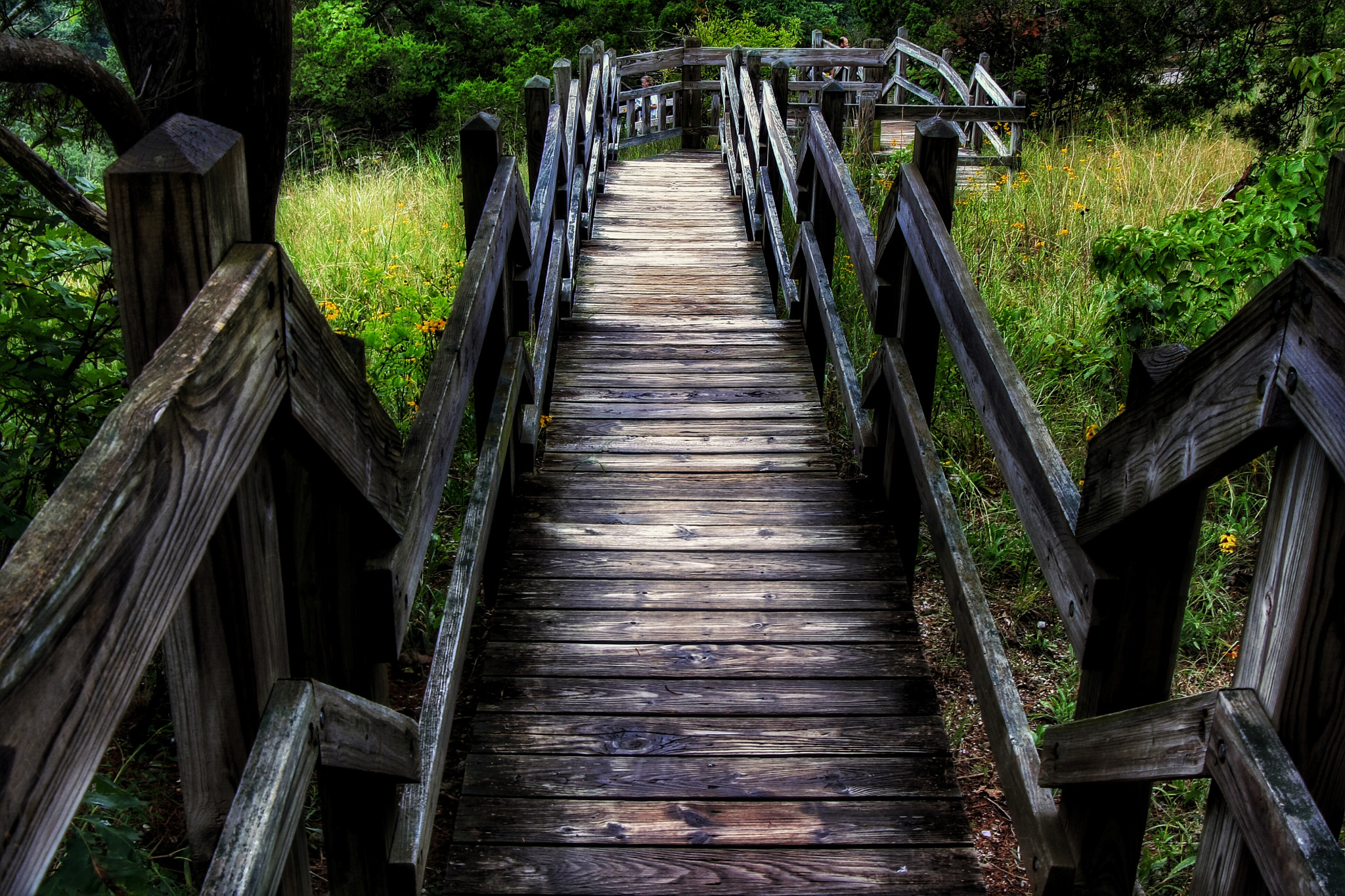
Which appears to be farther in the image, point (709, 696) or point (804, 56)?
point (804, 56)

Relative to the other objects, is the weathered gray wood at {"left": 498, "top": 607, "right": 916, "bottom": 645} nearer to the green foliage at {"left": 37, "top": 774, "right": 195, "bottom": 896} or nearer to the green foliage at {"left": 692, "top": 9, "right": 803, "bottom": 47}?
the green foliage at {"left": 37, "top": 774, "right": 195, "bottom": 896}

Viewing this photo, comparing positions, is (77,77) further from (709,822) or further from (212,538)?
(709,822)

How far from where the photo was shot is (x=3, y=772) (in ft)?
2.37

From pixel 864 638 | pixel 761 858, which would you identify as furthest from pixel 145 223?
pixel 864 638

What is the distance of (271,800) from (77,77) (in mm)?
2940

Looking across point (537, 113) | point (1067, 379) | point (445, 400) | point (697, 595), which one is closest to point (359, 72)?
point (537, 113)

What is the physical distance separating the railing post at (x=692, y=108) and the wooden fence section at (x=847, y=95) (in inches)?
0.4

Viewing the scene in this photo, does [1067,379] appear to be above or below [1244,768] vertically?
below

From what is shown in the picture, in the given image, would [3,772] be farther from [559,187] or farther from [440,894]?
[559,187]

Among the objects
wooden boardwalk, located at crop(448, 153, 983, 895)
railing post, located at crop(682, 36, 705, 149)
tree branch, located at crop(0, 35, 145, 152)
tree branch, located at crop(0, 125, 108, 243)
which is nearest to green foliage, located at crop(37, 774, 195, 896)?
wooden boardwalk, located at crop(448, 153, 983, 895)

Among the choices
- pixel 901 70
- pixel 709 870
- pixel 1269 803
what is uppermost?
pixel 901 70

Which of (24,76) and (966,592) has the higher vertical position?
(24,76)

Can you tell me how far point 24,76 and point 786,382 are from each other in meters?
3.13

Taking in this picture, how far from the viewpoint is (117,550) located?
90cm
